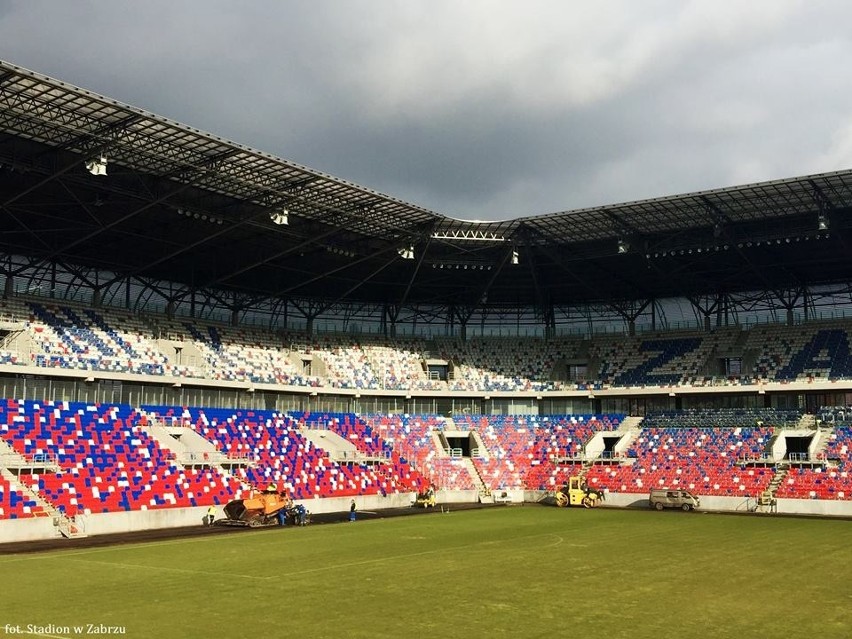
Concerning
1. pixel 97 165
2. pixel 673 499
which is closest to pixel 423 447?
pixel 673 499

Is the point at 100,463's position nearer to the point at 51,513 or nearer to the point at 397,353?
the point at 51,513

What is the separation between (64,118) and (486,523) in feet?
106

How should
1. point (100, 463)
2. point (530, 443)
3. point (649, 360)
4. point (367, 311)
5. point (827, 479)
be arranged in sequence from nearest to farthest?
point (100, 463) → point (827, 479) → point (530, 443) → point (649, 360) → point (367, 311)

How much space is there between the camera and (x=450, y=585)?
2703cm

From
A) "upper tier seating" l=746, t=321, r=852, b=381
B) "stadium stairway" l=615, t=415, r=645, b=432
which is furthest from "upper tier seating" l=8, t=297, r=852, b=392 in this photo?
"stadium stairway" l=615, t=415, r=645, b=432

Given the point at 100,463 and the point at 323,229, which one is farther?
the point at 323,229

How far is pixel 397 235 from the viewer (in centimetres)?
6600

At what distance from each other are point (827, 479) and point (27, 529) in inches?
1977

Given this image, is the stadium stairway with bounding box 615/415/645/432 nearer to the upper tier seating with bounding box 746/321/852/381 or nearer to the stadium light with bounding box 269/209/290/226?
the upper tier seating with bounding box 746/321/852/381

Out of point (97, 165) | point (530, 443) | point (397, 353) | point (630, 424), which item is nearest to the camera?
point (97, 165)

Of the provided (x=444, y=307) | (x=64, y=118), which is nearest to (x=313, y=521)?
(x=64, y=118)

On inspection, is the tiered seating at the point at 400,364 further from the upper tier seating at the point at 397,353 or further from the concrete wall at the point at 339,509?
the concrete wall at the point at 339,509

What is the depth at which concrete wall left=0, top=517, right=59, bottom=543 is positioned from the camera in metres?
40.0

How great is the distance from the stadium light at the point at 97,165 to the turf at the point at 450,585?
63.4ft
